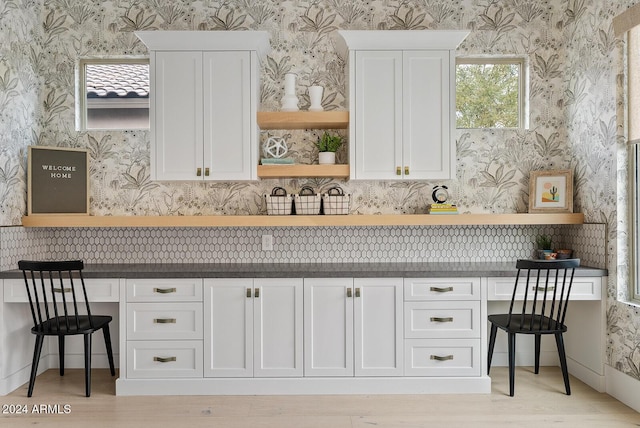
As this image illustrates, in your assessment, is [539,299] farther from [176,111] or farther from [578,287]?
[176,111]

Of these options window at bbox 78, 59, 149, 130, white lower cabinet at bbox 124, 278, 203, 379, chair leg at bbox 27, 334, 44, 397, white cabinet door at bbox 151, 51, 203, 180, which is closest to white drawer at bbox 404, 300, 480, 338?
white lower cabinet at bbox 124, 278, 203, 379

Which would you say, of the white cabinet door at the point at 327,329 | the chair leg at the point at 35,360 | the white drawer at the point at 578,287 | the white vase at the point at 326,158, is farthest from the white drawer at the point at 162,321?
the white drawer at the point at 578,287

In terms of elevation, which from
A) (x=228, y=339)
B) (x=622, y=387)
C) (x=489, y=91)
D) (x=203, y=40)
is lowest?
(x=622, y=387)

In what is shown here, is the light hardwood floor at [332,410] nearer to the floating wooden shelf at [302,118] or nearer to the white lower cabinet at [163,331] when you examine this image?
the white lower cabinet at [163,331]

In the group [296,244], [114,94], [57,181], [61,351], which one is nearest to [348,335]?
[296,244]

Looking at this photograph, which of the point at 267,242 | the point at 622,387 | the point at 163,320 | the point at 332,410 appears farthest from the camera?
the point at 267,242

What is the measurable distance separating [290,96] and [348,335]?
1.72m

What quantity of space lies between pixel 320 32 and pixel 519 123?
5.55 ft

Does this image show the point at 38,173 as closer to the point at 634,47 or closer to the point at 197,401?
the point at 197,401

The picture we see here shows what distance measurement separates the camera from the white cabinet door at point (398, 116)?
11.3 ft

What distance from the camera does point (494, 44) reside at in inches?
149

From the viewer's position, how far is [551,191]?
3654mm

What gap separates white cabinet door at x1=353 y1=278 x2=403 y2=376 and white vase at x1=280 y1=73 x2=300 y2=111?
1.33m

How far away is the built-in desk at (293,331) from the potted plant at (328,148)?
873 mm
